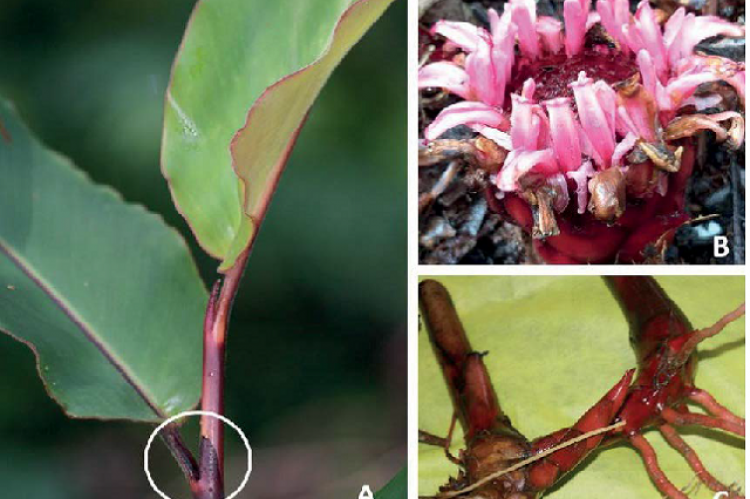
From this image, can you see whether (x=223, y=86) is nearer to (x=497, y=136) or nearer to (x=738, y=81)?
(x=497, y=136)

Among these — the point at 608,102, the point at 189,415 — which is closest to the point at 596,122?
the point at 608,102

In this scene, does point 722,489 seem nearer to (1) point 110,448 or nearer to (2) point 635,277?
(2) point 635,277

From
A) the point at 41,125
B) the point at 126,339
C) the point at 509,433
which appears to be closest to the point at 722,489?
the point at 509,433

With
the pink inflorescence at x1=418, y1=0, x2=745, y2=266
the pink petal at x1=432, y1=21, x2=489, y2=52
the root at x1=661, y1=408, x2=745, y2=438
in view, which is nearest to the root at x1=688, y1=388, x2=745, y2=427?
the root at x1=661, y1=408, x2=745, y2=438

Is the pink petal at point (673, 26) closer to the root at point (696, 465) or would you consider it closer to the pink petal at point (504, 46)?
the pink petal at point (504, 46)

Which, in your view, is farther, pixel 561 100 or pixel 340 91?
pixel 340 91

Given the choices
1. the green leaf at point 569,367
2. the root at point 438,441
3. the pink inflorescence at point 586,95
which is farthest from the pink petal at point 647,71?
the root at point 438,441
